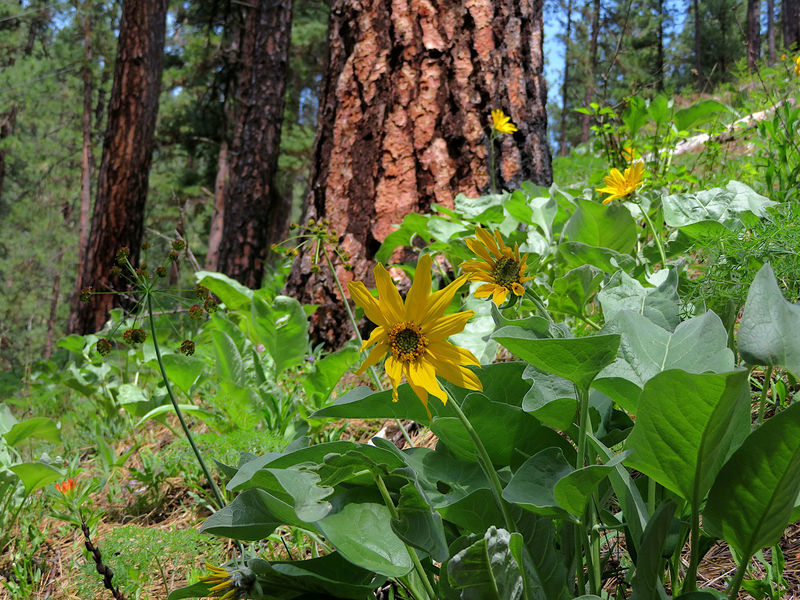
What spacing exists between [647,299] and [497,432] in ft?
1.26

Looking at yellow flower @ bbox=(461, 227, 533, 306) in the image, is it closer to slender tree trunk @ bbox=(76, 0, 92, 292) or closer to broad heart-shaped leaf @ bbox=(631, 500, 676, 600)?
broad heart-shaped leaf @ bbox=(631, 500, 676, 600)

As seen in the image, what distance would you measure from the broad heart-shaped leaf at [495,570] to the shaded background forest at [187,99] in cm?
196

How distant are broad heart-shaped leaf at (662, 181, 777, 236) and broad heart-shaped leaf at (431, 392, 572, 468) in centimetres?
82

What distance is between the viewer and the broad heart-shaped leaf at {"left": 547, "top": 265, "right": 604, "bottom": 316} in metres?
1.28

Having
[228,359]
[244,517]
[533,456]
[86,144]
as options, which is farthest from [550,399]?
[86,144]

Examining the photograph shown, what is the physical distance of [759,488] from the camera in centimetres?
70

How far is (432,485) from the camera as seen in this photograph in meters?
0.88

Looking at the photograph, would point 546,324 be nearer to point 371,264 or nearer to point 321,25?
point 371,264

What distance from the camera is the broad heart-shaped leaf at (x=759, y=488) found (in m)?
0.65

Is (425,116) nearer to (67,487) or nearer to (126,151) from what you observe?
(67,487)

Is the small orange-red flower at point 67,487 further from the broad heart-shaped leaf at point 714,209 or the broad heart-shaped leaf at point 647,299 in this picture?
the broad heart-shaped leaf at point 714,209

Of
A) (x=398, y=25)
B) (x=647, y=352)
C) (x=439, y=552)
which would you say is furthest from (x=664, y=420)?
(x=398, y=25)

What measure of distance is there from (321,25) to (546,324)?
41.1ft

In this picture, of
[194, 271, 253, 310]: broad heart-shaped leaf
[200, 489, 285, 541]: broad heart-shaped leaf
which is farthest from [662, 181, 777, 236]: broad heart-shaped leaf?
[194, 271, 253, 310]: broad heart-shaped leaf
